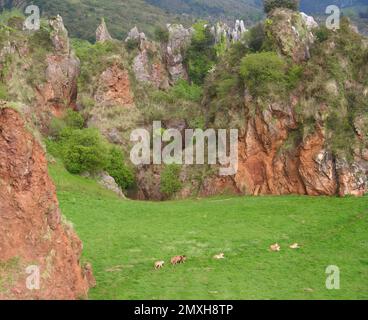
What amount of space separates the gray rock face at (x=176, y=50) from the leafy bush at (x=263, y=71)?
90.7 feet

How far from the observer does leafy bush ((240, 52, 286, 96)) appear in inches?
1495

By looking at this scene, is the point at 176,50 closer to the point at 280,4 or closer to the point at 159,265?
the point at 280,4

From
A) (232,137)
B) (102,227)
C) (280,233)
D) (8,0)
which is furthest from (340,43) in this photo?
(8,0)

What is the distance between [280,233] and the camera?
83.3ft

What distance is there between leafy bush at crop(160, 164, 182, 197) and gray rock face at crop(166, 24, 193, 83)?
25847 millimetres

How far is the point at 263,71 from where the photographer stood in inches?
1496

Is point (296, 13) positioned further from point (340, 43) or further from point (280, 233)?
point (280, 233)

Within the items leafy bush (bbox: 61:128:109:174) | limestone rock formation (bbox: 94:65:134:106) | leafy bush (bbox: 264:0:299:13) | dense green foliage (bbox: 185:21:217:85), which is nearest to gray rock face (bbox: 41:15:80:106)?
limestone rock formation (bbox: 94:65:134:106)

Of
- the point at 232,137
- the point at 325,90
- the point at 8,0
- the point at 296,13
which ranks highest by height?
the point at 8,0

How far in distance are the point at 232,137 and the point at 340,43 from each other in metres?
10.2

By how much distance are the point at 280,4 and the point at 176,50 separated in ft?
78.0

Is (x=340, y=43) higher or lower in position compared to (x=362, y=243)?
higher

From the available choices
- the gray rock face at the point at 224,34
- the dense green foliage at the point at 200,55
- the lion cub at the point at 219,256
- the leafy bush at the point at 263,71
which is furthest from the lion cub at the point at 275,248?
the gray rock face at the point at 224,34

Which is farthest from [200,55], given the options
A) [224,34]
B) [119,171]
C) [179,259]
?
[179,259]
